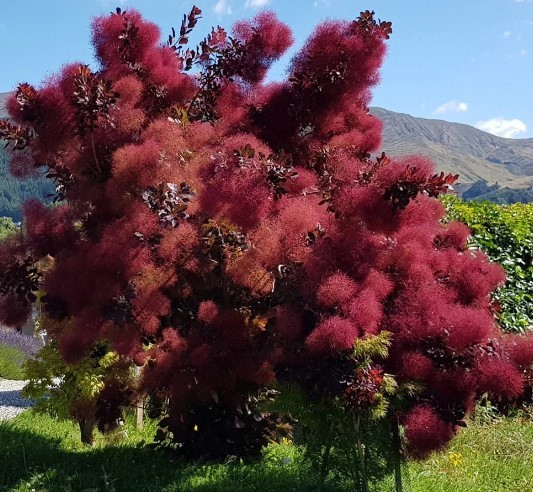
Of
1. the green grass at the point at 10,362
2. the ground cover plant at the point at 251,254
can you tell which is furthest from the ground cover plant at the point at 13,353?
the ground cover plant at the point at 251,254

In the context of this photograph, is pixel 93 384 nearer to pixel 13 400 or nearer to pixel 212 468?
pixel 212 468

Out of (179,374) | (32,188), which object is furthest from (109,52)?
(32,188)

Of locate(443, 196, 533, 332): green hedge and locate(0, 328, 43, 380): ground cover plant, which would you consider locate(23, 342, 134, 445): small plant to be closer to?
locate(443, 196, 533, 332): green hedge

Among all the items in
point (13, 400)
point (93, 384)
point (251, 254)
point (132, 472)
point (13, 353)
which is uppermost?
point (251, 254)

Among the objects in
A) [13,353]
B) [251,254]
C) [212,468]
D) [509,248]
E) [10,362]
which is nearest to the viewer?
[251,254]

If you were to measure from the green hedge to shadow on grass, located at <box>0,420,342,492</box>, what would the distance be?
351 centimetres

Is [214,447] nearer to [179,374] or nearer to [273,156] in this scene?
[179,374]

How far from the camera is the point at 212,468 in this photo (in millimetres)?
4492

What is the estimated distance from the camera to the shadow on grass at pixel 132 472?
418 cm

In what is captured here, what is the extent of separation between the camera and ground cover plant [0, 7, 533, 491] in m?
3.11

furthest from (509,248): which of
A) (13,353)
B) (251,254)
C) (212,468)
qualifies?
(13,353)

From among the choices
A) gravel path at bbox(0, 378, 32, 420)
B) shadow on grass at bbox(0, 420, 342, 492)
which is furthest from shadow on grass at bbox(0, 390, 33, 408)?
shadow on grass at bbox(0, 420, 342, 492)

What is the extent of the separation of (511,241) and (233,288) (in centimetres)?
460

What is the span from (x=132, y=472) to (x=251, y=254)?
1.99 meters
